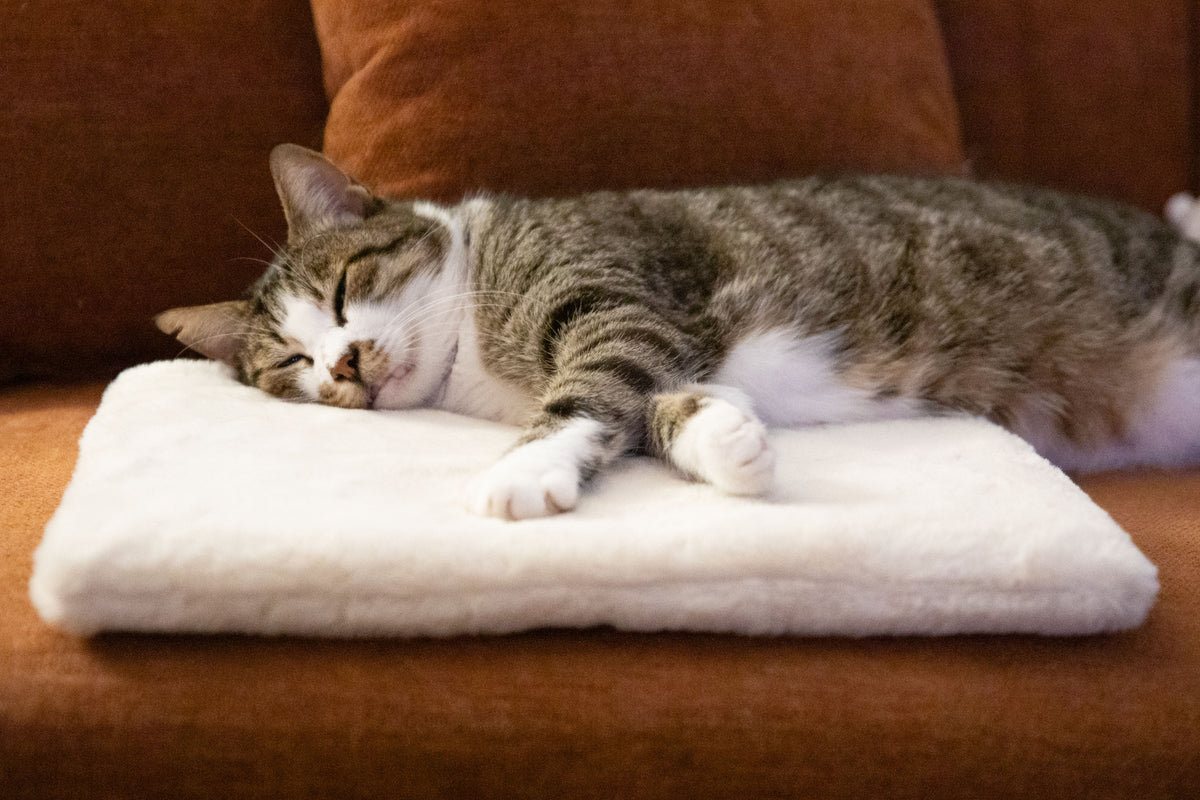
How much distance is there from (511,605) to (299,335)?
0.82m

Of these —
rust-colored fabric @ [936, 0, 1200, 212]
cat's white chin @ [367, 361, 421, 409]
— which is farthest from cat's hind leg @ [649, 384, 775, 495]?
rust-colored fabric @ [936, 0, 1200, 212]

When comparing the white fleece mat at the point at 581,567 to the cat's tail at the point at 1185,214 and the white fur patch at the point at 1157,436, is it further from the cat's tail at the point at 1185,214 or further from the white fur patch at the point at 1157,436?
the cat's tail at the point at 1185,214

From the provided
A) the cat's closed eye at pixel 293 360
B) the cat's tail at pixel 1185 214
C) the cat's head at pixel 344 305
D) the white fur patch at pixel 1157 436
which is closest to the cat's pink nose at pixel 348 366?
the cat's head at pixel 344 305

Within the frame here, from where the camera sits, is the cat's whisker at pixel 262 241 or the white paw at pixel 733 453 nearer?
the white paw at pixel 733 453

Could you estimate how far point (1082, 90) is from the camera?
1854mm

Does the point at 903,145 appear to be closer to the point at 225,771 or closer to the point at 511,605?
the point at 511,605

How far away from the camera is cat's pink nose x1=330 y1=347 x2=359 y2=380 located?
1.30m

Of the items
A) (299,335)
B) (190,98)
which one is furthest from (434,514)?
(190,98)

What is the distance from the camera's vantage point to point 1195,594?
868 mm

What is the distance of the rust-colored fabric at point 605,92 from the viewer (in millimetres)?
1520

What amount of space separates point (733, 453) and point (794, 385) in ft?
1.47

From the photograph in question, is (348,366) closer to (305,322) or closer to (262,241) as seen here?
(305,322)

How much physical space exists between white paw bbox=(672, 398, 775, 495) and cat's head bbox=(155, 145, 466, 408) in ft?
1.85

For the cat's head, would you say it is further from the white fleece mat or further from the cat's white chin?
the white fleece mat
